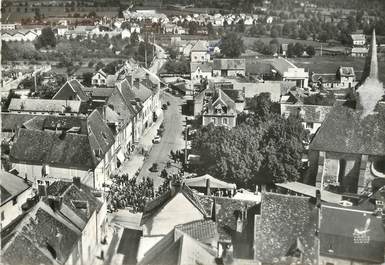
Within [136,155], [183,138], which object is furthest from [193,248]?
[183,138]

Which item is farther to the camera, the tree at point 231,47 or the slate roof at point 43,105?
the tree at point 231,47

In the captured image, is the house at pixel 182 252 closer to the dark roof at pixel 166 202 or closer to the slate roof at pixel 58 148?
the dark roof at pixel 166 202

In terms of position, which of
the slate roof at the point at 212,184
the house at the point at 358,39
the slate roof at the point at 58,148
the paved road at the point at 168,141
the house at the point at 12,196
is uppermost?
the house at the point at 358,39

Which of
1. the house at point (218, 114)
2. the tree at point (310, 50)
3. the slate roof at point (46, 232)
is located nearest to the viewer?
the slate roof at point (46, 232)

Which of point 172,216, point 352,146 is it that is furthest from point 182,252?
point 352,146

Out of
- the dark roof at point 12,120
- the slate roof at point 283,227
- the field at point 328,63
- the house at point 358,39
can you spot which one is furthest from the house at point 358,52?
the slate roof at point 283,227

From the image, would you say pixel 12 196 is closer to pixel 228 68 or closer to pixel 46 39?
pixel 228 68

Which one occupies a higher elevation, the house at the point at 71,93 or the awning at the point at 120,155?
the house at the point at 71,93
